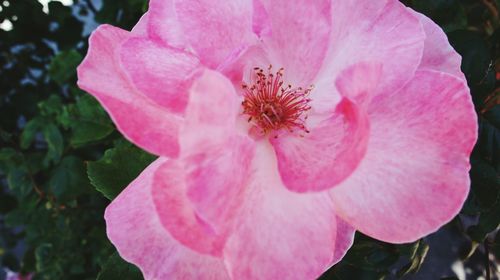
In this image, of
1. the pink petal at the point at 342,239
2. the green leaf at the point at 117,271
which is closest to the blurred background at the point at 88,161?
the green leaf at the point at 117,271

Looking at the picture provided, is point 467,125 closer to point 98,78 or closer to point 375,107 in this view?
point 375,107

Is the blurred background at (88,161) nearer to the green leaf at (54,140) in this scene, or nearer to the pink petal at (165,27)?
the green leaf at (54,140)

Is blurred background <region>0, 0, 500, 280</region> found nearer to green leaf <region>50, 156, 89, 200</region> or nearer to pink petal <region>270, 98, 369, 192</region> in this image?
green leaf <region>50, 156, 89, 200</region>

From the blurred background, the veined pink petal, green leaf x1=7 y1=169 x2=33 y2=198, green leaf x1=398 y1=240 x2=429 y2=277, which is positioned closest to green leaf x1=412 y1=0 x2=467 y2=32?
the blurred background

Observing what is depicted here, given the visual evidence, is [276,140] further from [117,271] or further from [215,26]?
[117,271]

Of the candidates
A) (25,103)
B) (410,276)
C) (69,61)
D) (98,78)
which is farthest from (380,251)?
(25,103)

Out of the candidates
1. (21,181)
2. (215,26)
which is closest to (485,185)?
(215,26)

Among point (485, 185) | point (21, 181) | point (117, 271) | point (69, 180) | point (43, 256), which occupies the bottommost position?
point (43, 256)
